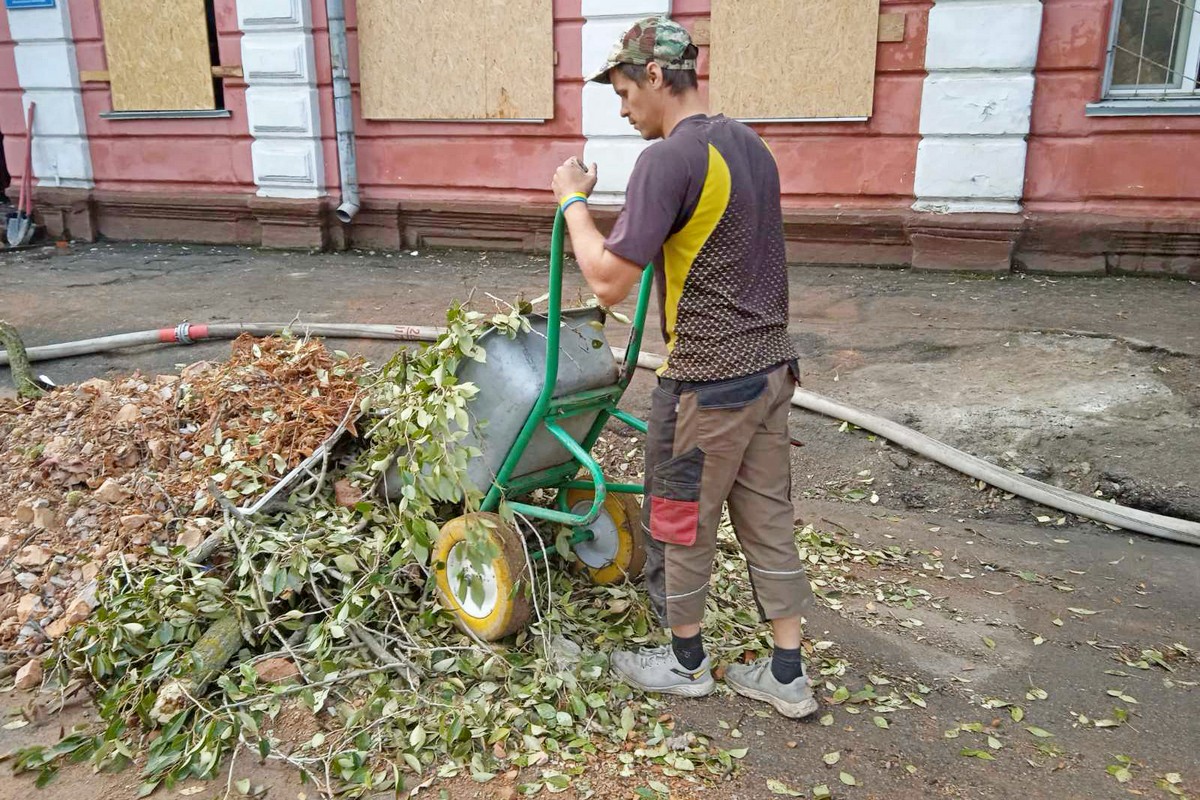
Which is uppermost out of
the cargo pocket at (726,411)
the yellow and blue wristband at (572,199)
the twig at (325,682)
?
the yellow and blue wristband at (572,199)

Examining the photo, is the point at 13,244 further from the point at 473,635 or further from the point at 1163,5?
the point at 1163,5

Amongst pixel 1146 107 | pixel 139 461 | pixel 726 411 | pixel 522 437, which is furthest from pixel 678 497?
pixel 1146 107

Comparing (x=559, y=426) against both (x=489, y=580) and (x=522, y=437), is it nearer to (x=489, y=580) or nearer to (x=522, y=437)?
(x=522, y=437)

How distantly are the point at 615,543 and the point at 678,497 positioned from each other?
0.82 metres

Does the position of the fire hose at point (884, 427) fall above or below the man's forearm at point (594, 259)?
below

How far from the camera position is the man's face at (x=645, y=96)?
8.27ft

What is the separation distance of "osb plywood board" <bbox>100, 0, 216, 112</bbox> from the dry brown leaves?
6.90m

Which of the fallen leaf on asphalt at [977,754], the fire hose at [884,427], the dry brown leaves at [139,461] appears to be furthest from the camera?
the fire hose at [884,427]

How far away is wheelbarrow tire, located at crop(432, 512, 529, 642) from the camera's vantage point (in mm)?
2973

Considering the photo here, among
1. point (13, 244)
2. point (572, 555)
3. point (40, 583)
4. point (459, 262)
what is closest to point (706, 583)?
point (572, 555)

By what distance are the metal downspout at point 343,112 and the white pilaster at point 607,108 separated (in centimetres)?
240

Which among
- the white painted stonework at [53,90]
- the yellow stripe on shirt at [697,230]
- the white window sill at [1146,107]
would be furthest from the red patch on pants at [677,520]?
the white painted stonework at [53,90]

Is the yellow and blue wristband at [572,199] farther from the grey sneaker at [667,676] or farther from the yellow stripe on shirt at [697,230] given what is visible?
the grey sneaker at [667,676]

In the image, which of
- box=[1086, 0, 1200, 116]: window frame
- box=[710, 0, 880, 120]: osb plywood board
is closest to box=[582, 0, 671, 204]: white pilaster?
box=[710, 0, 880, 120]: osb plywood board
